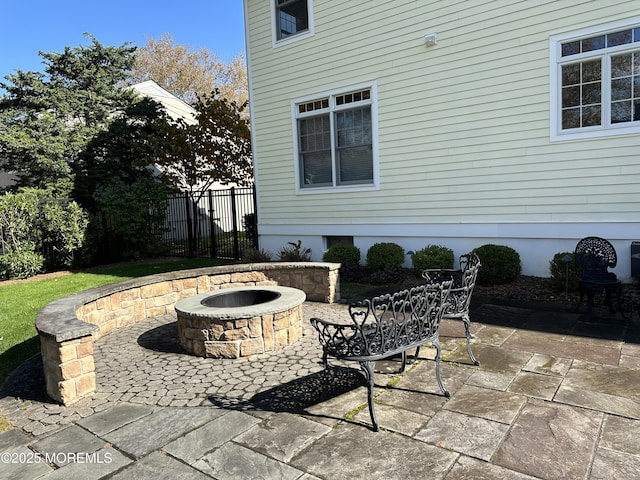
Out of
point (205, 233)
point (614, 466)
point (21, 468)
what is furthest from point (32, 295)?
point (614, 466)

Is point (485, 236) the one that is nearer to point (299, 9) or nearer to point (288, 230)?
point (288, 230)

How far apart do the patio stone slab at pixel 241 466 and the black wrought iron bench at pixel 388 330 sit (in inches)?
28.3

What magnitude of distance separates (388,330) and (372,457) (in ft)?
2.88

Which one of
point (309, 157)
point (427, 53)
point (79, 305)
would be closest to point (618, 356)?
point (79, 305)

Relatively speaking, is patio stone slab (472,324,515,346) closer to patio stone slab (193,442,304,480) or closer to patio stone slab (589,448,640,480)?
patio stone slab (589,448,640,480)

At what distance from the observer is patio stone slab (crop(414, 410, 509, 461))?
2.70 meters

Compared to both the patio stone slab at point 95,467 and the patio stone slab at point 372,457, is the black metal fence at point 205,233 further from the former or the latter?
the patio stone slab at point 372,457

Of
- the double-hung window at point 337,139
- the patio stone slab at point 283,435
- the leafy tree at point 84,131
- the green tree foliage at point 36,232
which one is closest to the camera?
the patio stone slab at point 283,435

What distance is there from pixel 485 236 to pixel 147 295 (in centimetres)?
570

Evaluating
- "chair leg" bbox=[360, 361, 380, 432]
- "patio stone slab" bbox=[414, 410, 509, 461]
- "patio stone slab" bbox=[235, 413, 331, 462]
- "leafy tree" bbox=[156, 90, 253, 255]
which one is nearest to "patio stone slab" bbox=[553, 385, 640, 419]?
"patio stone slab" bbox=[414, 410, 509, 461]

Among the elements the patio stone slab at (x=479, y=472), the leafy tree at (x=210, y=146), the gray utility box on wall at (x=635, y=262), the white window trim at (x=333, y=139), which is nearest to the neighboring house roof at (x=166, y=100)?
the leafy tree at (x=210, y=146)

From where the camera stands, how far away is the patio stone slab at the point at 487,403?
3.12 metres

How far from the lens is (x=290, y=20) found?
10.4m

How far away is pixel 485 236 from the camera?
7.83 meters
